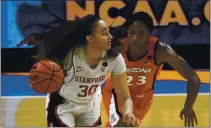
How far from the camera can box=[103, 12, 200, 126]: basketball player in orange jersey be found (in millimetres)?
5090

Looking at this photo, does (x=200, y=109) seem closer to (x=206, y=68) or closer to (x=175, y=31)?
(x=206, y=68)

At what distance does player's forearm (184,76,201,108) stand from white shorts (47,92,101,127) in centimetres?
86

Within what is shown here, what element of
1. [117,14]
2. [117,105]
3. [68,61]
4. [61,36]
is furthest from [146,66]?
[61,36]

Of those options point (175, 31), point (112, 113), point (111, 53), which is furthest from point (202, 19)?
point (112, 113)

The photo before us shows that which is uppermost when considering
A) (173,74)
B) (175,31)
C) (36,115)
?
(175,31)

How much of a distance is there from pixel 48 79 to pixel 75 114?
0.51 meters

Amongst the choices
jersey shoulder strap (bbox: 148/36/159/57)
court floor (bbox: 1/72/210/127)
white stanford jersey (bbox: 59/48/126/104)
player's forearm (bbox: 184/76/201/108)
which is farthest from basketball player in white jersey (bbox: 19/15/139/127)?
player's forearm (bbox: 184/76/201/108)

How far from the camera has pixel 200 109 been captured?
5.13m

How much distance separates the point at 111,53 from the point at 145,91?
50 centimetres

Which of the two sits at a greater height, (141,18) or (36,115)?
(141,18)

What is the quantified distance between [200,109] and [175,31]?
31.3 inches

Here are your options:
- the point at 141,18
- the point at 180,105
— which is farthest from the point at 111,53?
the point at 180,105

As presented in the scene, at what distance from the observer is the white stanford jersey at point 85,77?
509 cm

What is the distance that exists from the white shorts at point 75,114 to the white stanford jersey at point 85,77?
8 cm
